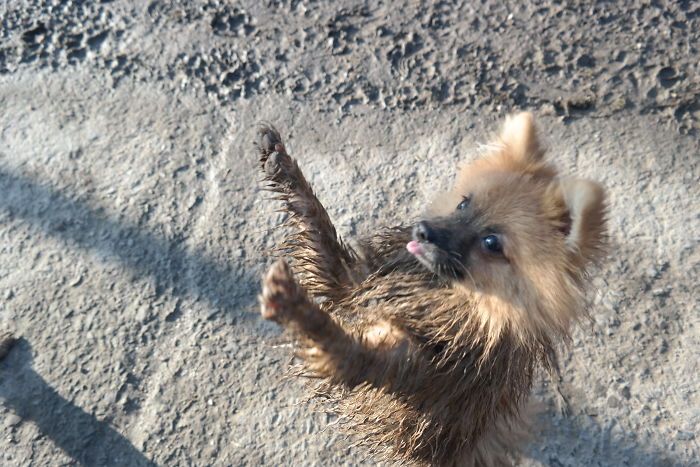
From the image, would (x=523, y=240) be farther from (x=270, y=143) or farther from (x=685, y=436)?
(x=685, y=436)

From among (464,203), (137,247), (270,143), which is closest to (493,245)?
(464,203)

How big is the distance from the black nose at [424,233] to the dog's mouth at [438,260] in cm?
1

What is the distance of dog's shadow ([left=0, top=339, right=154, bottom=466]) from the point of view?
2811mm

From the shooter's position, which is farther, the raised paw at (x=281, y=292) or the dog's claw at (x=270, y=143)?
the dog's claw at (x=270, y=143)

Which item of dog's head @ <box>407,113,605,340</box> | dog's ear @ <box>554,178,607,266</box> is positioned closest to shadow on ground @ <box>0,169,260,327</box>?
dog's head @ <box>407,113,605,340</box>

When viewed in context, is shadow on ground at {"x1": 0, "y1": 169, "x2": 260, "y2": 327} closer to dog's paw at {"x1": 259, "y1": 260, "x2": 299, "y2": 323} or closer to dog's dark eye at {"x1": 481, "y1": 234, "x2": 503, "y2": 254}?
dog's paw at {"x1": 259, "y1": 260, "x2": 299, "y2": 323}

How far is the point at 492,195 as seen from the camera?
7.40 feet

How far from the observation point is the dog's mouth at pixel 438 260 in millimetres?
2186

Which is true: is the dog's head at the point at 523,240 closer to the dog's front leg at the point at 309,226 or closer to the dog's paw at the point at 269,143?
the dog's front leg at the point at 309,226

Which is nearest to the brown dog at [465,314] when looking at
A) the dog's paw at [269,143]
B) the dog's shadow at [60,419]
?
the dog's paw at [269,143]

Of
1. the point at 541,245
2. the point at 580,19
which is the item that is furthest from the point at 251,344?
the point at 580,19

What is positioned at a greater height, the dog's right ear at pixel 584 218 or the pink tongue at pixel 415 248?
the dog's right ear at pixel 584 218

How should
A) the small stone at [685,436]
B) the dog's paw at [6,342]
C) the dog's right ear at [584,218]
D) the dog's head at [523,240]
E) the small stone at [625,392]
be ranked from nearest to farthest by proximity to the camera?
the dog's right ear at [584,218]
the dog's head at [523,240]
the small stone at [685,436]
the small stone at [625,392]
the dog's paw at [6,342]

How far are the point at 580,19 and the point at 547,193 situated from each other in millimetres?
2018
